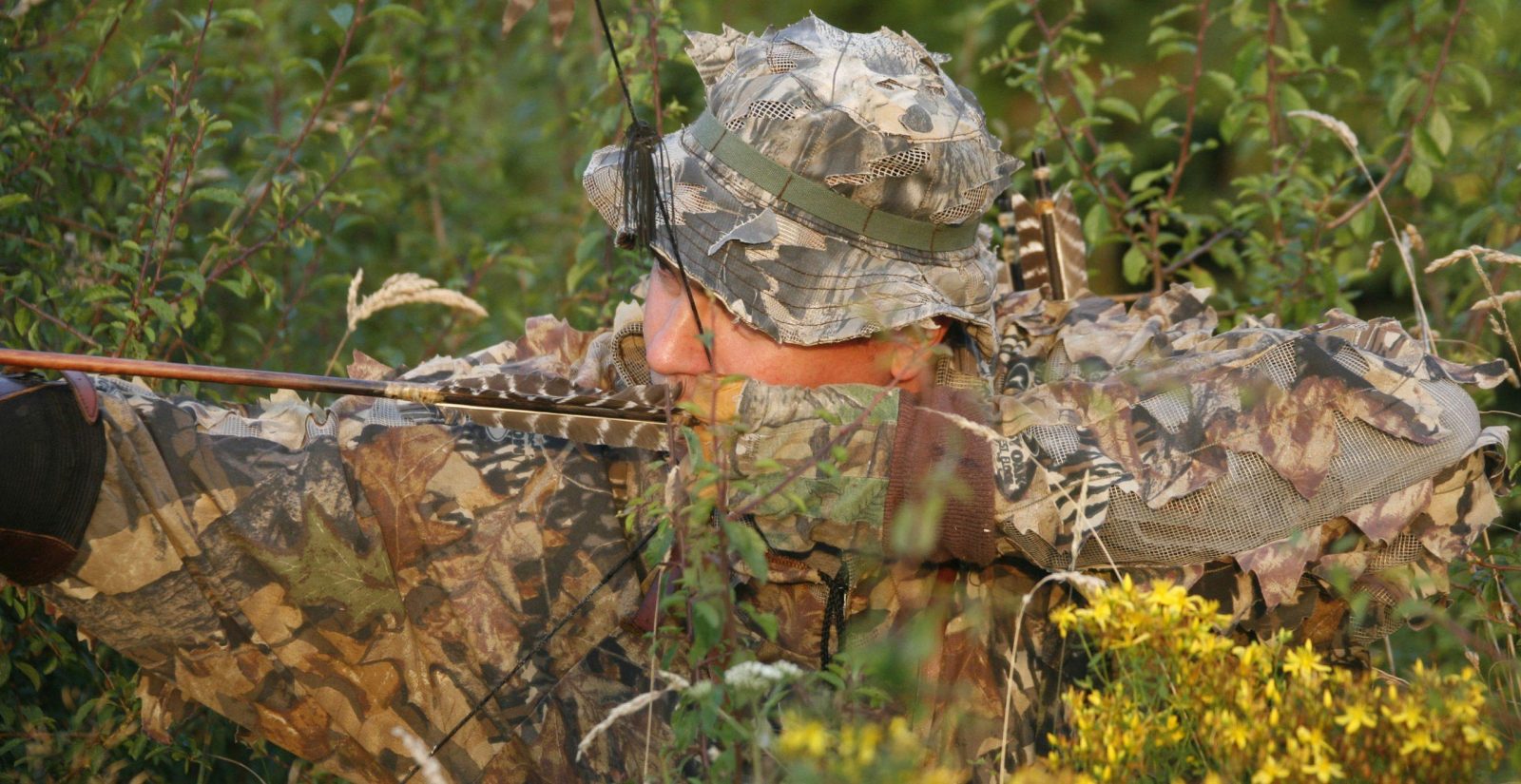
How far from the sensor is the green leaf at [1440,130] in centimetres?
386

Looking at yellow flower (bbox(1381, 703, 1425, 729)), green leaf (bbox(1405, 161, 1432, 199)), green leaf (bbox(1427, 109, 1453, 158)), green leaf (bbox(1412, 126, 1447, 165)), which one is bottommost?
green leaf (bbox(1405, 161, 1432, 199))

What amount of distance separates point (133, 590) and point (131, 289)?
3.45ft

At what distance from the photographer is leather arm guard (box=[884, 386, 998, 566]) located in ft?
7.24

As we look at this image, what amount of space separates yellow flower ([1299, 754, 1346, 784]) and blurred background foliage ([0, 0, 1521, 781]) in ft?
0.61

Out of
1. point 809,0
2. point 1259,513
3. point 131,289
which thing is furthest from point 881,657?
point 809,0

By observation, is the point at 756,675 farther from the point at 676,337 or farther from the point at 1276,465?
the point at 1276,465

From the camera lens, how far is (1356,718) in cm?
154

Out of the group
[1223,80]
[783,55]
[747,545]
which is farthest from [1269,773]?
[1223,80]

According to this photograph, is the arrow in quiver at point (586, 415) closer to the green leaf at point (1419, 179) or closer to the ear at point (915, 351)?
the ear at point (915, 351)

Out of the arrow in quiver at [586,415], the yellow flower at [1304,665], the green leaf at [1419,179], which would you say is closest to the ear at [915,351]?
the arrow in quiver at [586,415]

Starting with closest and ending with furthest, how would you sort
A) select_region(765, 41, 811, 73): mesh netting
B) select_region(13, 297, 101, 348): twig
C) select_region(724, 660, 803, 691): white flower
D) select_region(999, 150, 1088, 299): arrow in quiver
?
select_region(724, 660, 803, 691): white flower, select_region(765, 41, 811, 73): mesh netting, select_region(13, 297, 101, 348): twig, select_region(999, 150, 1088, 299): arrow in quiver

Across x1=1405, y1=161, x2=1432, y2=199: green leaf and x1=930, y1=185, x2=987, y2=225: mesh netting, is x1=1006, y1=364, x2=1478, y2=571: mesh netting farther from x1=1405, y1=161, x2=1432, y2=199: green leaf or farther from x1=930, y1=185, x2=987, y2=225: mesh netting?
x1=1405, y1=161, x2=1432, y2=199: green leaf

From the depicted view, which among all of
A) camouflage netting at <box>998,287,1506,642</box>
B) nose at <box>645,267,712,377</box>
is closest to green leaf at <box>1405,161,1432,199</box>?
camouflage netting at <box>998,287,1506,642</box>

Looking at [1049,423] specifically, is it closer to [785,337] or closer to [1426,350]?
[785,337]
